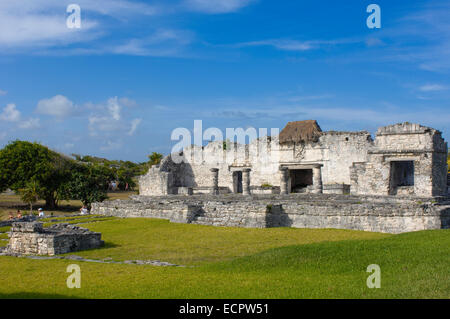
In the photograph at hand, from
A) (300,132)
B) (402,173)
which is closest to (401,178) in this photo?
(402,173)

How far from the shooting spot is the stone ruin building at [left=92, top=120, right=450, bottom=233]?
13070 millimetres

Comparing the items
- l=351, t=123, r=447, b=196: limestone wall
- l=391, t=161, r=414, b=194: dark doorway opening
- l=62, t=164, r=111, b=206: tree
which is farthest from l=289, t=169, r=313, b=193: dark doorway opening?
l=62, t=164, r=111, b=206: tree

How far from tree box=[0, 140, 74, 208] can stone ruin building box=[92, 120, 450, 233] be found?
17.0 ft

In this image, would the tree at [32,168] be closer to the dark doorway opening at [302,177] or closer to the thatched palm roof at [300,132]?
the thatched palm roof at [300,132]

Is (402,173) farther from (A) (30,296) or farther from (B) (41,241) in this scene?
(A) (30,296)

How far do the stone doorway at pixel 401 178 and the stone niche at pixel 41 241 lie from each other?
14.5 m

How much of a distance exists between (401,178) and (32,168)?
2061 cm

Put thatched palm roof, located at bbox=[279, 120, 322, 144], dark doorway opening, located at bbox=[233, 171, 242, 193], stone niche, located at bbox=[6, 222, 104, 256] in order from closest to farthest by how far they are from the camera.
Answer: stone niche, located at bbox=[6, 222, 104, 256] < thatched palm roof, located at bbox=[279, 120, 322, 144] < dark doorway opening, located at bbox=[233, 171, 242, 193]

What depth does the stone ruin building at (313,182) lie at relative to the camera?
13.1 m

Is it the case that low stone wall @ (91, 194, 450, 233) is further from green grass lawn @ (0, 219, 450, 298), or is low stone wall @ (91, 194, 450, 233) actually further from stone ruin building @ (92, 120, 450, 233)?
green grass lawn @ (0, 219, 450, 298)

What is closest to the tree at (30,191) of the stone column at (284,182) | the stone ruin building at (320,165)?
the stone ruin building at (320,165)

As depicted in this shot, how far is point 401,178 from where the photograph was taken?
23422mm
